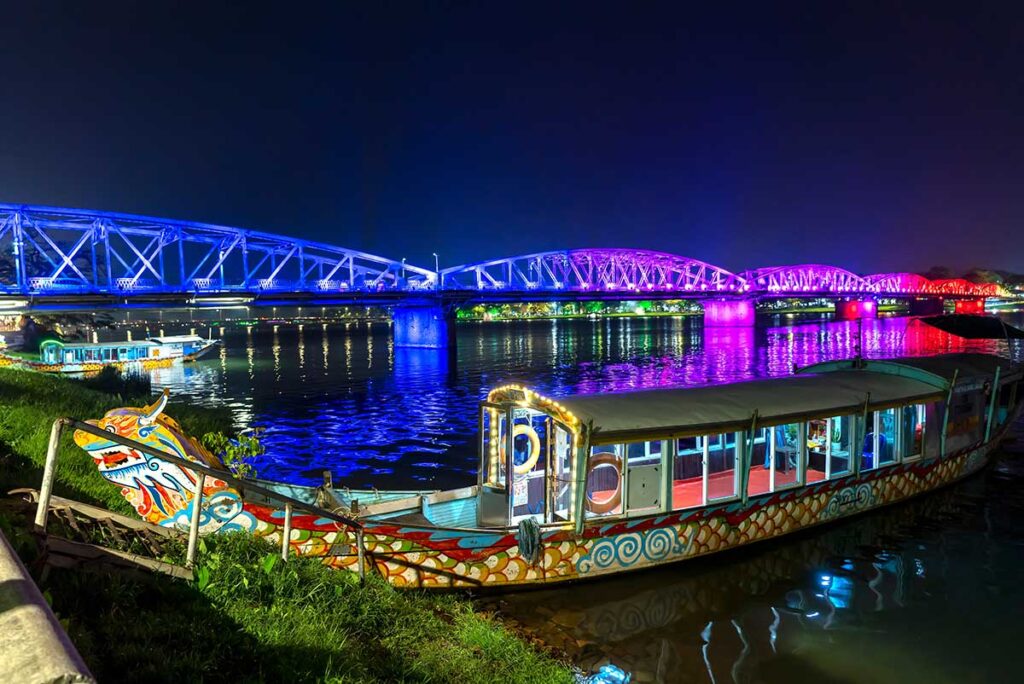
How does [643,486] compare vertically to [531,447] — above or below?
below

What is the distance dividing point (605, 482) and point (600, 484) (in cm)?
11

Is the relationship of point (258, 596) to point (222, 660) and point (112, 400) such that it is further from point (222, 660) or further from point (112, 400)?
point (112, 400)

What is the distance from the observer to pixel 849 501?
13695 mm

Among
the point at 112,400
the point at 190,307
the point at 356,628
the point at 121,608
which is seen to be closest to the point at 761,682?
the point at 356,628

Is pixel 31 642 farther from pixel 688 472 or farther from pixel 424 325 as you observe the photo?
pixel 424 325

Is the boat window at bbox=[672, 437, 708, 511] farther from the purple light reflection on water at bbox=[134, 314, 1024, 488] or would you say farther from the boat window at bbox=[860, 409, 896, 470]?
the purple light reflection on water at bbox=[134, 314, 1024, 488]

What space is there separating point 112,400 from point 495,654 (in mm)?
17334

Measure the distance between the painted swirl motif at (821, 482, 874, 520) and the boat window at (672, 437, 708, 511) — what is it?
9.52 feet

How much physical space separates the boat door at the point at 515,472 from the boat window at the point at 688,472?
2517 mm

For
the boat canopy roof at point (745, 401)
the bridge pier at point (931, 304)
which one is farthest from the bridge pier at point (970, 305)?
the boat canopy roof at point (745, 401)

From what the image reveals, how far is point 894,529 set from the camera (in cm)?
1409

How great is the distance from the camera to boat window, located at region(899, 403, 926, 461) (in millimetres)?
14742

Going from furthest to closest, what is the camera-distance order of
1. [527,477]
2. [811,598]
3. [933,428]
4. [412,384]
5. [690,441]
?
[412,384] → [933,428] → [690,441] → [527,477] → [811,598]

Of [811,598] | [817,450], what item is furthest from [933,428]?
[811,598]
